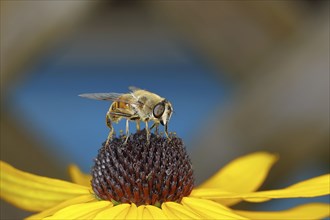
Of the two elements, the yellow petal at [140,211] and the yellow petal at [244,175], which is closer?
the yellow petal at [140,211]

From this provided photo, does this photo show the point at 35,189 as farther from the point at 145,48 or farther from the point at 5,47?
the point at 145,48

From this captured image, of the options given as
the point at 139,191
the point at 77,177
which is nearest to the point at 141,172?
the point at 139,191

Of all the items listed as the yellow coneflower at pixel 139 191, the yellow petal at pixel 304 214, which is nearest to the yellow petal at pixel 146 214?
the yellow coneflower at pixel 139 191

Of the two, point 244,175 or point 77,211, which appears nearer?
point 77,211

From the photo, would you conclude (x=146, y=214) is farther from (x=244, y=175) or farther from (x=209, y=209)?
(x=244, y=175)

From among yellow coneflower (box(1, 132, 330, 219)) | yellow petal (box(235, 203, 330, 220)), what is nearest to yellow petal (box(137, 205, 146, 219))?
yellow coneflower (box(1, 132, 330, 219))

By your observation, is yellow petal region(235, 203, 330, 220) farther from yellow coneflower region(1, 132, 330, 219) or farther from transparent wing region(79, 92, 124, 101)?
transparent wing region(79, 92, 124, 101)

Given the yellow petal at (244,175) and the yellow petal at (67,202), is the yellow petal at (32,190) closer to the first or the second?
the yellow petal at (67,202)
